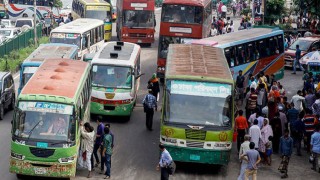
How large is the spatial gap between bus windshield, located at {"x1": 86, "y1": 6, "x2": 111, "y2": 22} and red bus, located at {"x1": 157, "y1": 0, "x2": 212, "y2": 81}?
16955mm

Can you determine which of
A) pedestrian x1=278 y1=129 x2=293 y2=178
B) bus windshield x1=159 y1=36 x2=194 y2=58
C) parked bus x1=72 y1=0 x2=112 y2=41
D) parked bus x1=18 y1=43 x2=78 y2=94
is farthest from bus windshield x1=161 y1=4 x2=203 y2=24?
pedestrian x1=278 y1=129 x2=293 y2=178

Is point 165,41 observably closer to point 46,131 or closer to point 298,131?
point 298,131

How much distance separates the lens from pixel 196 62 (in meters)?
25.6

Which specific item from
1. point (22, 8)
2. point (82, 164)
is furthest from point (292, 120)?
point (22, 8)

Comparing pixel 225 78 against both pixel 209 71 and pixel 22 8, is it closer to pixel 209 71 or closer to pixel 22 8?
pixel 209 71

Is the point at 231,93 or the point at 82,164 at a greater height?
the point at 231,93

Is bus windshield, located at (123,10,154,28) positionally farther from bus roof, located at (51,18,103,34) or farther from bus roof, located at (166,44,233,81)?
bus roof, located at (166,44,233,81)

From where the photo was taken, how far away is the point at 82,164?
73.0 feet

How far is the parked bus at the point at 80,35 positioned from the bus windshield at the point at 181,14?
4.33 metres

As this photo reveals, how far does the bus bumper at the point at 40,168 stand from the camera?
2069 centimetres

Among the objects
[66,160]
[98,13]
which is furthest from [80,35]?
[66,160]

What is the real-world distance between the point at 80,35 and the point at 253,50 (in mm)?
9272

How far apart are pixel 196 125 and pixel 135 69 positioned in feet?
29.0

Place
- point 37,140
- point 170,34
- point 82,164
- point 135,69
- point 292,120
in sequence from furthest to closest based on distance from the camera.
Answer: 1. point 170,34
2. point 135,69
3. point 292,120
4. point 82,164
5. point 37,140
